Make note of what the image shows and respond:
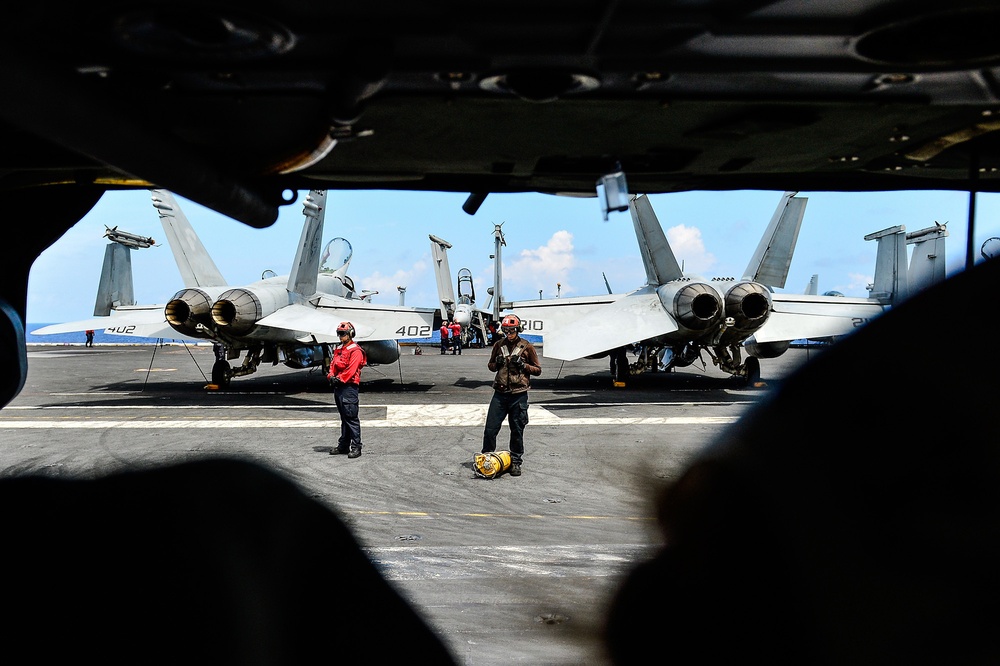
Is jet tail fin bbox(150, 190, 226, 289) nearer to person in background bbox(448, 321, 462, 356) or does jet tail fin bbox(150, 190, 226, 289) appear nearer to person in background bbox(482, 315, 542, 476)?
person in background bbox(482, 315, 542, 476)

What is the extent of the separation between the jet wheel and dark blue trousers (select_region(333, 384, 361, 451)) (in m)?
8.95

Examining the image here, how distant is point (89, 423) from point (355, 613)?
40.2 ft

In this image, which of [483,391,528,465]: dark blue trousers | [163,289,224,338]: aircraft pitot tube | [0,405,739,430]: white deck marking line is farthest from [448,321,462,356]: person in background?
[483,391,528,465]: dark blue trousers

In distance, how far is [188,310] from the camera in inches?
535

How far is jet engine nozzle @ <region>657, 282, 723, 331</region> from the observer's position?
14.3m

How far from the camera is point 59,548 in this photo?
3.82ft

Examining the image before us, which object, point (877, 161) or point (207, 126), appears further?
point (877, 161)

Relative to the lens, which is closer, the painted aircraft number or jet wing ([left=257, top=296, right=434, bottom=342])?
jet wing ([left=257, top=296, right=434, bottom=342])

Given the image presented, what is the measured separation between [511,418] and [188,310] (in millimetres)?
8308

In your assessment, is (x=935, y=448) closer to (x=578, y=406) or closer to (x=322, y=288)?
(x=578, y=406)

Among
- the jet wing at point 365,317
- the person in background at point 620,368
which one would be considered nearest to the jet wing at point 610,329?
the person in background at point 620,368

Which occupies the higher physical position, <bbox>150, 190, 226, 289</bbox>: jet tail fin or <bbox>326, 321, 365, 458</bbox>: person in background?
<bbox>150, 190, 226, 289</bbox>: jet tail fin

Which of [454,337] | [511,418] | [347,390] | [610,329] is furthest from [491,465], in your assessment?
[454,337]

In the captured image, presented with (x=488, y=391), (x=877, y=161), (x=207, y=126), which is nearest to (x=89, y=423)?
(x=488, y=391)
